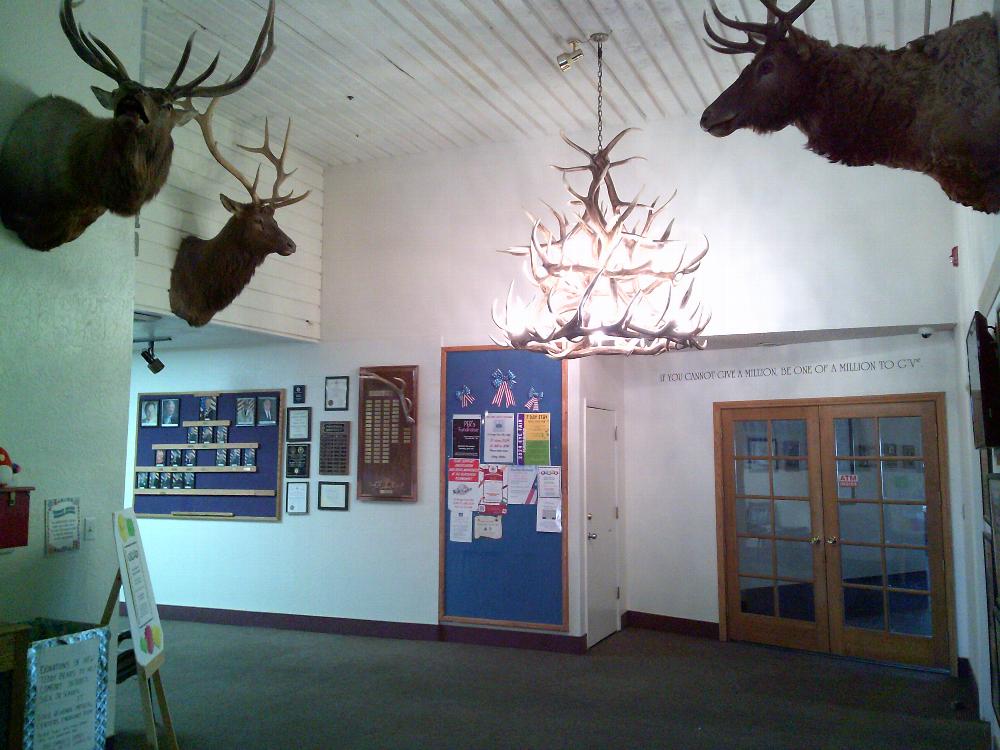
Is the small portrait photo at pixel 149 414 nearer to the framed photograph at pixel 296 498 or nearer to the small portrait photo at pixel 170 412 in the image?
the small portrait photo at pixel 170 412

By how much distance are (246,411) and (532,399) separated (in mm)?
2781

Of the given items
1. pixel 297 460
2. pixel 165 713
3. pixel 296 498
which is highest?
pixel 297 460

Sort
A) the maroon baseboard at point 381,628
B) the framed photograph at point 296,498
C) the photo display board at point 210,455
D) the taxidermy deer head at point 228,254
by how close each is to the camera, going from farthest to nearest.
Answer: the photo display board at point 210,455, the framed photograph at point 296,498, the maroon baseboard at point 381,628, the taxidermy deer head at point 228,254

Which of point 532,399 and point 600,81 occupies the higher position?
point 600,81

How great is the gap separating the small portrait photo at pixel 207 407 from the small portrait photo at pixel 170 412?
251mm

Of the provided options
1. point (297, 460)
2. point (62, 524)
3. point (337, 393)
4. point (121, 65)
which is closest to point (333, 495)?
point (297, 460)

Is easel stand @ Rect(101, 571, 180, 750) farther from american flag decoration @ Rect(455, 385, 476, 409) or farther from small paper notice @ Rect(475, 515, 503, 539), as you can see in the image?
american flag decoration @ Rect(455, 385, 476, 409)

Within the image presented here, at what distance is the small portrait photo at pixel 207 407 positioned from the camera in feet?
23.8

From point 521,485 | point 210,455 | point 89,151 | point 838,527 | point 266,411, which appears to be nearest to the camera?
point 89,151

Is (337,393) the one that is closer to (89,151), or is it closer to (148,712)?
(148,712)

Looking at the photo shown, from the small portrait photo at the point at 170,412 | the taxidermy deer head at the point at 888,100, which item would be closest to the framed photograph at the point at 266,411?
the small portrait photo at the point at 170,412

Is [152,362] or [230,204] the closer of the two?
[230,204]

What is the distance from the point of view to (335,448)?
265 inches

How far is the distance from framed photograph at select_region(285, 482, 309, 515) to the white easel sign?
3.01 m
